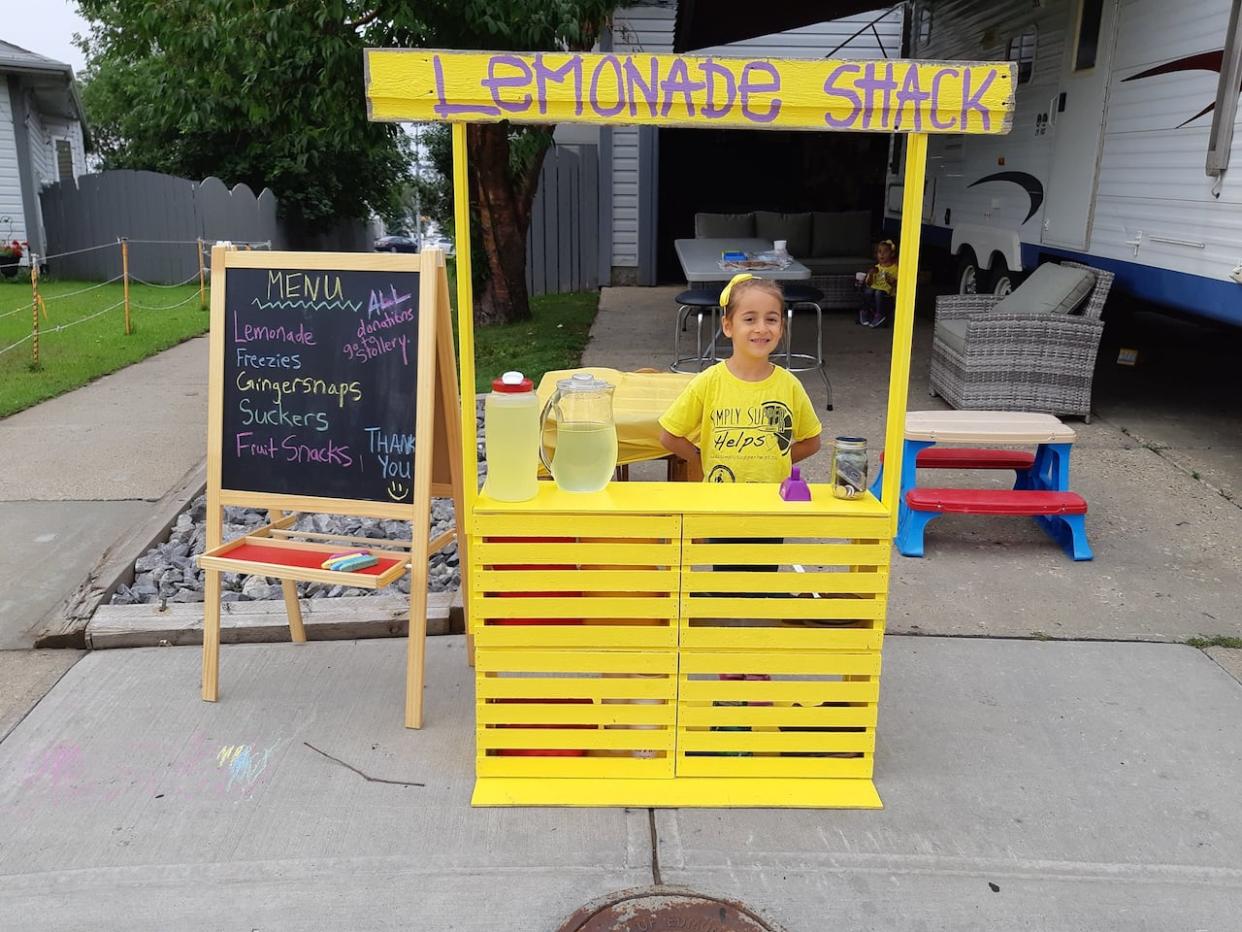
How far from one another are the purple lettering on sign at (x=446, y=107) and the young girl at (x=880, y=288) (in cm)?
854

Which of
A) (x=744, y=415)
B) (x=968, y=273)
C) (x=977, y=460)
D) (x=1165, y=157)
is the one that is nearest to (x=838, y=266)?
(x=968, y=273)

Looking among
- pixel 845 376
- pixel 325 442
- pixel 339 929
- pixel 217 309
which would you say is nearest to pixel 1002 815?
pixel 339 929

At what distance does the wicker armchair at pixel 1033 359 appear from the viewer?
273 inches

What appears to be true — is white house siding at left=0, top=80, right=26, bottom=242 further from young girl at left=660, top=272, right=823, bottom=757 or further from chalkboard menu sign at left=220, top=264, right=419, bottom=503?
young girl at left=660, top=272, right=823, bottom=757

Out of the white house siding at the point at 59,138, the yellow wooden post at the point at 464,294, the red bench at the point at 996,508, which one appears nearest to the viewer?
the yellow wooden post at the point at 464,294

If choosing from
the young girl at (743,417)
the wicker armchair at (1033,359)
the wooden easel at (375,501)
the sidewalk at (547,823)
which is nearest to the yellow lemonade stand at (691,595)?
the sidewalk at (547,823)

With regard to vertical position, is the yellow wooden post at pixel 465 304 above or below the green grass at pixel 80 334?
above

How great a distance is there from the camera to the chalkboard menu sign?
341 cm

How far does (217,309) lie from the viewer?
3.51m

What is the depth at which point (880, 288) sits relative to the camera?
11.0 meters

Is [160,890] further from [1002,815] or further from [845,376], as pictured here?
[845,376]

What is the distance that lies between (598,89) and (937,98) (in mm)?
854

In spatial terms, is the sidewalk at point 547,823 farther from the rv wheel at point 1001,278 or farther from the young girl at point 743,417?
the rv wheel at point 1001,278

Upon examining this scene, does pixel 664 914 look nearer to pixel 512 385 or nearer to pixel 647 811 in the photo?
pixel 647 811
